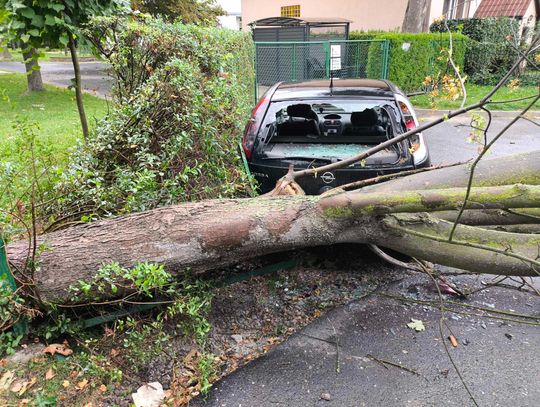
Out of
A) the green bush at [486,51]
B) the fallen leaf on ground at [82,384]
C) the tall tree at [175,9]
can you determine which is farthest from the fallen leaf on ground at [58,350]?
the green bush at [486,51]

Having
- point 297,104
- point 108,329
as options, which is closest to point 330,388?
point 108,329

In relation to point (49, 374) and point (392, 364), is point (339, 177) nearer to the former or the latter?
point (392, 364)

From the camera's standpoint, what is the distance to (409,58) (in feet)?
44.1

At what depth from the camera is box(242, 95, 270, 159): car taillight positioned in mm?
4344

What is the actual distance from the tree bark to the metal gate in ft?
33.4

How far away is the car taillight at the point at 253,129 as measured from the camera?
4344mm

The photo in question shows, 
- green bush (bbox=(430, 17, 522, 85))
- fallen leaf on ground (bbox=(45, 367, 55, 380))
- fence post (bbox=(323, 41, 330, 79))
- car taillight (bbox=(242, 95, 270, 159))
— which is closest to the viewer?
fallen leaf on ground (bbox=(45, 367, 55, 380))

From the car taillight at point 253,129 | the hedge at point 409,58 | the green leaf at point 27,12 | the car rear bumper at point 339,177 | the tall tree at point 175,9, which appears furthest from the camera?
the tall tree at point 175,9

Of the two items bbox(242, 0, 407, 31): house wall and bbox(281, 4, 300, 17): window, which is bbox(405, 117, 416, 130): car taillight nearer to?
bbox(242, 0, 407, 31): house wall

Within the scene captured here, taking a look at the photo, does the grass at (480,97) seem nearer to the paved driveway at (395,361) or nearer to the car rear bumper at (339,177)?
the car rear bumper at (339,177)

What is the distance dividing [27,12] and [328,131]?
344 cm

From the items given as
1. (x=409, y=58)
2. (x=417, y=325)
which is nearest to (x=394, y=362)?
(x=417, y=325)

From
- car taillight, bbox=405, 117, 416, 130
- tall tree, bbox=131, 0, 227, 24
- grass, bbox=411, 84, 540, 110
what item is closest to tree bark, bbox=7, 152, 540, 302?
car taillight, bbox=405, 117, 416, 130

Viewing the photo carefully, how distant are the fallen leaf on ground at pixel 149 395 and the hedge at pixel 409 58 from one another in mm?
12035
